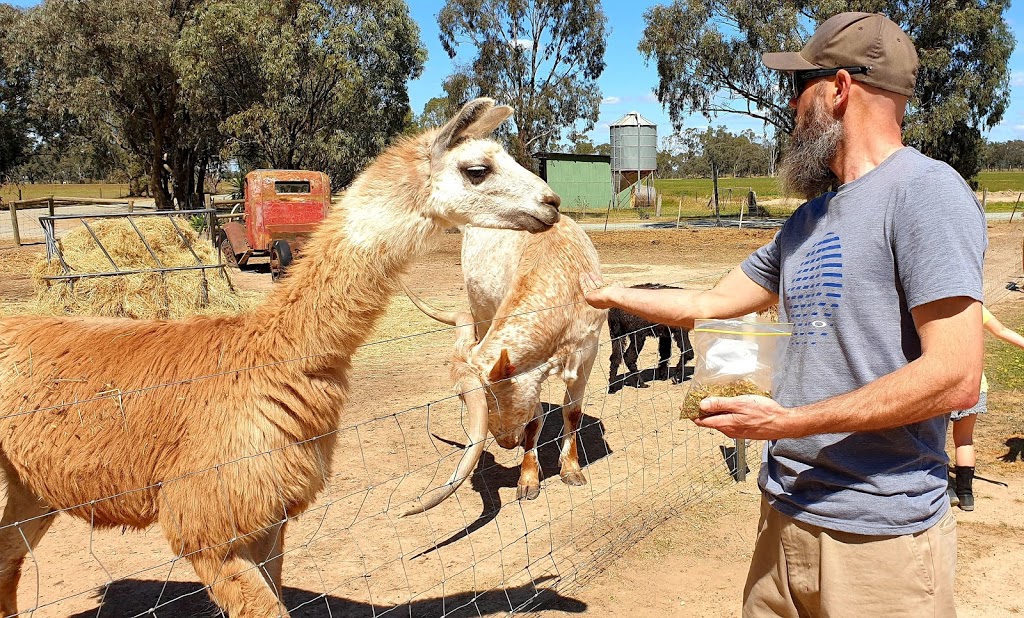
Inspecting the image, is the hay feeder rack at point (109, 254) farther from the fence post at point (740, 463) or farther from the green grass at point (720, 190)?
the green grass at point (720, 190)

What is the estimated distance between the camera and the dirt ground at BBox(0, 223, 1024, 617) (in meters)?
3.87

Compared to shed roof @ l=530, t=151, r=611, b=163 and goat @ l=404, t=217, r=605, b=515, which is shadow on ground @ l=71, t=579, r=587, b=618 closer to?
goat @ l=404, t=217, r=605, b=515

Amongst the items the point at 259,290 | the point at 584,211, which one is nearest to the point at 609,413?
the point at 259,290

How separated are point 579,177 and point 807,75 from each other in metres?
43.1

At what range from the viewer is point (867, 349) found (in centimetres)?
187

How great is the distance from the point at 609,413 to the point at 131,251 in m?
7.14

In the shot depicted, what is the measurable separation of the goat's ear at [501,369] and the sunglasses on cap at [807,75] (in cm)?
268

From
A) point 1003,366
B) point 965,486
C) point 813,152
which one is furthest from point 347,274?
point 1003,366

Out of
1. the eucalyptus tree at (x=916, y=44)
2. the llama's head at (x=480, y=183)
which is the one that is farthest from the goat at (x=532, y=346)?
the eucalyptus tree at (x=916, y=44)

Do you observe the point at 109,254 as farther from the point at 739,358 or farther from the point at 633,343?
the point at 739,358

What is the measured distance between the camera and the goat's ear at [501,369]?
450cm

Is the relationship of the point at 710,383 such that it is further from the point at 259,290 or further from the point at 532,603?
the point at 259,290

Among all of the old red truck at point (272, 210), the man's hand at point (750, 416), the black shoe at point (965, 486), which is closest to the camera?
the man's hand at point (750, 416)

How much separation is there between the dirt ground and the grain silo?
3799 cm
